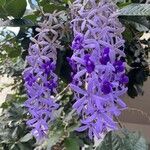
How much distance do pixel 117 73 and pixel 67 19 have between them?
1.07 feet

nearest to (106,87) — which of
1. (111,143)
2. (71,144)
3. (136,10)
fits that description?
(111,143)

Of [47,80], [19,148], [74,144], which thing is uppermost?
[47,80]

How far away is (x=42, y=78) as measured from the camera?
3.97 feet

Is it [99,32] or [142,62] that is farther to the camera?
[142,62]

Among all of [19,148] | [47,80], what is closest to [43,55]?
[47,80]

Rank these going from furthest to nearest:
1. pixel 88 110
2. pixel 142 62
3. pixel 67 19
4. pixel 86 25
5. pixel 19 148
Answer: pixel 142 62
pixel 19 148
pixel 67 19
pixel 86 25
pixel 88 110

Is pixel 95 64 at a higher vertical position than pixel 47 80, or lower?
higher

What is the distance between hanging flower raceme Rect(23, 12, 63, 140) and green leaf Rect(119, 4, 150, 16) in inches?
7.3

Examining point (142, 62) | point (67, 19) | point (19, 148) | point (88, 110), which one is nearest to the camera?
point (88, 110)

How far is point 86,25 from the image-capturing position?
1.10 m

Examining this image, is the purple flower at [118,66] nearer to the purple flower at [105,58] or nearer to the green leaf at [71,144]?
the purple flower at [105,58]

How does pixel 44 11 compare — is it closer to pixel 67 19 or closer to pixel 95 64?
pixel 67 19

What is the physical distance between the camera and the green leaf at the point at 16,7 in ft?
4.43

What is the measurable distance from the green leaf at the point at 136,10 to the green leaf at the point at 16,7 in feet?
1.00
